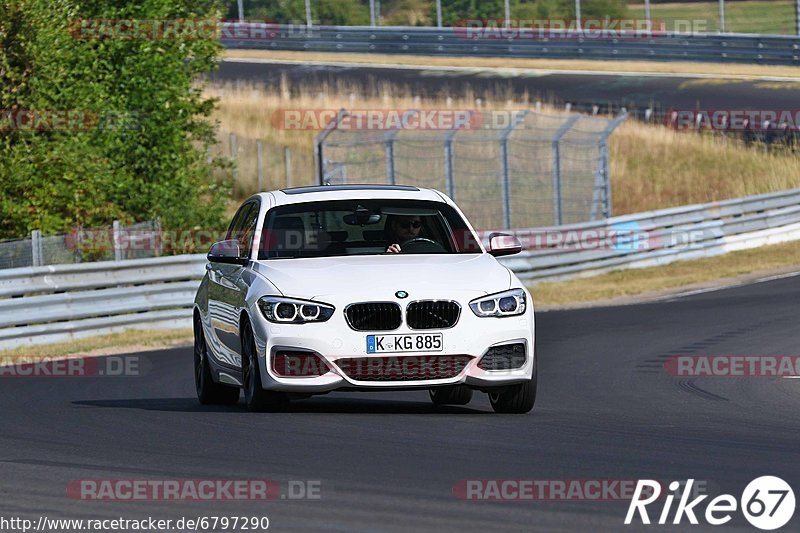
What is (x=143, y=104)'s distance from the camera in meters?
28.4

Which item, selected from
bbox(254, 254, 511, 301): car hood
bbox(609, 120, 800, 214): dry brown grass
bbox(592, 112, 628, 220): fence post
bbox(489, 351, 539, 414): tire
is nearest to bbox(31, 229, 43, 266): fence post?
bbox(254, 254, 511, 301): car hood

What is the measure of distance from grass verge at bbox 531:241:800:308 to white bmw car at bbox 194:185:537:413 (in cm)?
1384

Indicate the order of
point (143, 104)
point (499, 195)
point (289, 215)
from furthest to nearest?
point (499, 195) → point (143, 104) → point (289, 215)

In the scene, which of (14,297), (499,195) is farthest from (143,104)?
(499,195)

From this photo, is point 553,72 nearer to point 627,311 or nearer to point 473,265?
point 627,311

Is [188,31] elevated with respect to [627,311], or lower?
elevated

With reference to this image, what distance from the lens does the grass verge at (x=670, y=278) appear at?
25578 mm

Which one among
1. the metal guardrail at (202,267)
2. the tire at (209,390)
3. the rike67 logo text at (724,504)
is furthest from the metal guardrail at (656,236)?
the rike67 logo text at (724,504)

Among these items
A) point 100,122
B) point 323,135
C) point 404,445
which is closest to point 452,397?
point 404,445

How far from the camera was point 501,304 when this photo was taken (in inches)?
409

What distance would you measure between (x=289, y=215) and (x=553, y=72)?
39.6 meters

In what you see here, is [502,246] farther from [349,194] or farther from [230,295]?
[230,295]

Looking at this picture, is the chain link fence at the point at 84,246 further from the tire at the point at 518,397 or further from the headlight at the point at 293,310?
the tire at the point at 518,397

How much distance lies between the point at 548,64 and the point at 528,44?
1.27 m
